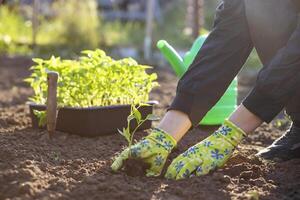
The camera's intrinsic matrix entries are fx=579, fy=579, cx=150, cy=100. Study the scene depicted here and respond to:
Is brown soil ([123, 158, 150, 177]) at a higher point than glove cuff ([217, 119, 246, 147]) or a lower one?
lower

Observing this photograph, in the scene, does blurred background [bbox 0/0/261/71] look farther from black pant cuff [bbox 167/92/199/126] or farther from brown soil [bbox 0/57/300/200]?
black pant cuff [bbox 167/92/199/126]

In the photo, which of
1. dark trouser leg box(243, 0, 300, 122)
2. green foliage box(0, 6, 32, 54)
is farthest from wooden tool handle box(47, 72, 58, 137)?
green foliage box(0, 6, 32, 54)

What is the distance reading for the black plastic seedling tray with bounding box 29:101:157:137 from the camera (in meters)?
2.38

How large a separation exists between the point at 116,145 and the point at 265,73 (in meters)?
0.73

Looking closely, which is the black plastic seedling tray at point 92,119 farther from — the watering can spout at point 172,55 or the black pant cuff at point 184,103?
the black pant cuff at point 184,103

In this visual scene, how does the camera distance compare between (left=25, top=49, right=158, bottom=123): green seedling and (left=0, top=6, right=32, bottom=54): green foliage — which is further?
(left=0, top=6, right=32, bottom=54): green foliage

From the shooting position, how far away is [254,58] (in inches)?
237

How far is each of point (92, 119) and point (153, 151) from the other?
0.64 meters

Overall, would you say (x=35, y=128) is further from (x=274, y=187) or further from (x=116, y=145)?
(x=274, y=187)

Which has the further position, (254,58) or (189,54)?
(254,58)

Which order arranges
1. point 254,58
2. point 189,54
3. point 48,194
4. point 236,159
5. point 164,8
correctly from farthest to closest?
point 164,8 < point 254,58 < point 189,54 < point 236,159 < point 48,194

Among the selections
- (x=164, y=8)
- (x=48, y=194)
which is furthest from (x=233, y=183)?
(x=164, y=8)

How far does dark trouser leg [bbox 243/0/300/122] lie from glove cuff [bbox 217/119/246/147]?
0.08 metres

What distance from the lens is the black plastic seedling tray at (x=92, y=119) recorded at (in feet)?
7.82
